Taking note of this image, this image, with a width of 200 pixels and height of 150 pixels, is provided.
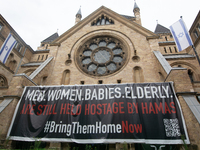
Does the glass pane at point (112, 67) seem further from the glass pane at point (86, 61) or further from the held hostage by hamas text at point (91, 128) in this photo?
the held hostage by hamas text at point (91, 128)

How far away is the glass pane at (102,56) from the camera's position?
41.5 ft

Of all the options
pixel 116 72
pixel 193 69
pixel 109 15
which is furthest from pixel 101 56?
pixel 193 69

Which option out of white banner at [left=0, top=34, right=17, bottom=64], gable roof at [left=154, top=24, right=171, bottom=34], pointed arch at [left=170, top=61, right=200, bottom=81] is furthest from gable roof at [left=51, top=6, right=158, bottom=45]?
gable roof at [left=154, top=24, right=171, bottom=34]

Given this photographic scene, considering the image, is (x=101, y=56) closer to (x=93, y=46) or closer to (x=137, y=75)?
(x=93, y=46)

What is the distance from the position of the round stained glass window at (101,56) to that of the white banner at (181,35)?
402 cm

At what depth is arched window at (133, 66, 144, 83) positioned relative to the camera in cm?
1044

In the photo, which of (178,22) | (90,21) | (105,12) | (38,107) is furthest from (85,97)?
(105,12)

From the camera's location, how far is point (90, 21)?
15.5 metres

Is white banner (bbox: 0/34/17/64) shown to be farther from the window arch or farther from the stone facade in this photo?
the window arch

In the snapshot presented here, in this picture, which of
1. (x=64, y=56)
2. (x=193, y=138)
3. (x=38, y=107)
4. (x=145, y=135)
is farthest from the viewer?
(x=64, y=56)

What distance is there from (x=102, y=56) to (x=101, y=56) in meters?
0.10

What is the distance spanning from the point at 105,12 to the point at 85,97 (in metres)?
11.9

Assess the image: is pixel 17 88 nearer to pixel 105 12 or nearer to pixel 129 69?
pixel 129 69

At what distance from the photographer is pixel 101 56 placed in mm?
12938
